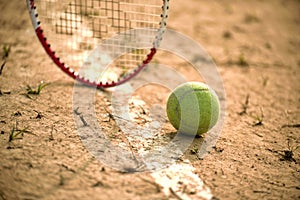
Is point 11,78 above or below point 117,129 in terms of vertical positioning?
above

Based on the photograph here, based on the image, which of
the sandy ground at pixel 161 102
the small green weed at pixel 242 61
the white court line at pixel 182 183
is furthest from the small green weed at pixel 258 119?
the small green weed at pixel 242 61

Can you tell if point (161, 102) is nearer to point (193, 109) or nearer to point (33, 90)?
point (193, 109)

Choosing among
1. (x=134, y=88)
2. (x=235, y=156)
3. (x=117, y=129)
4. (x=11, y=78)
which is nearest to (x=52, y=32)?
(x=11, y=78)

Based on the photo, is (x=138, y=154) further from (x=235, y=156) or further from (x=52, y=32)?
(x=52, y=32)

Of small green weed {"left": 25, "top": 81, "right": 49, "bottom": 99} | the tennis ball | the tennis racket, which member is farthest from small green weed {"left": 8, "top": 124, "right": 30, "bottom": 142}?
the tennis ball

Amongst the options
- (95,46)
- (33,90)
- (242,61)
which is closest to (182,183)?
(33,90)

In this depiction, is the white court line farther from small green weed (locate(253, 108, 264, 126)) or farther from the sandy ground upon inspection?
small green weed (locate(253, 108, 264, 126))

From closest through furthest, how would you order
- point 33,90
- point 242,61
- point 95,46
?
point 33,90 → point 95,46 → point 242,61
